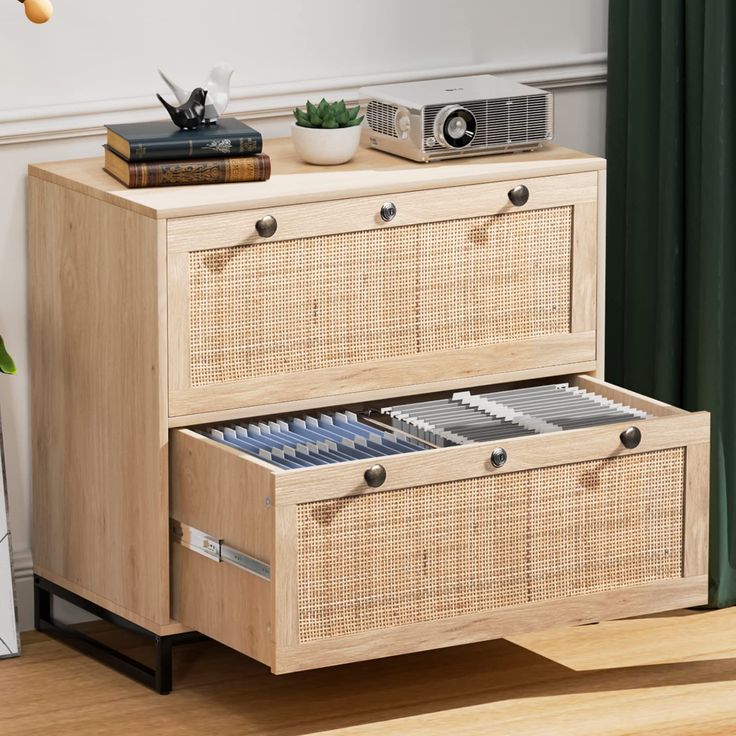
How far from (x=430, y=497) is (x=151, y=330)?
47cm

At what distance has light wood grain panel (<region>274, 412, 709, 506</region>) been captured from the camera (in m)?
2.53

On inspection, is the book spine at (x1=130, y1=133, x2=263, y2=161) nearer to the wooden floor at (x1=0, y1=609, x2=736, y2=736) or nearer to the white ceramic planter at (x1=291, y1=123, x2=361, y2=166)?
the white ceramic planter at (x1=291, y1=123, x2=361, y2=166)

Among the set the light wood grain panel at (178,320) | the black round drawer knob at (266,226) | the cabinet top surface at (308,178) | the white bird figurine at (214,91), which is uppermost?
the white bird figurine at (214,91)

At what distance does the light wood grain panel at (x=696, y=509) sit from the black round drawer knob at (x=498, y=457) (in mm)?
303

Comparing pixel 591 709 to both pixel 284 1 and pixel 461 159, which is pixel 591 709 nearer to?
pixel 461 159

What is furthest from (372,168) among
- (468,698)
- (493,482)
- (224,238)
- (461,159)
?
(468,698)

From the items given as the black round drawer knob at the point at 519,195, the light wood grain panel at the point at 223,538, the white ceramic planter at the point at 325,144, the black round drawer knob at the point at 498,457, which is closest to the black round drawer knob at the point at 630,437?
the black round drawer knob at the point at 498,457

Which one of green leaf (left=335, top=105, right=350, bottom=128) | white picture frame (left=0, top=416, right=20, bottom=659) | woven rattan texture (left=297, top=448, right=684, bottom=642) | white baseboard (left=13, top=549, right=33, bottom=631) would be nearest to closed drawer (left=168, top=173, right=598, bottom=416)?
green leaf (left=335, top=105, right=350, bottom=128)

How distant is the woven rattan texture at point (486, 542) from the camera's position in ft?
8.49

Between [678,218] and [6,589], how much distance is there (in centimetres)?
131

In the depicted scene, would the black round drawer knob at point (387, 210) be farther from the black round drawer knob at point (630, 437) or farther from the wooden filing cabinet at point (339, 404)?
the black round drawer knob at point (630, 437)

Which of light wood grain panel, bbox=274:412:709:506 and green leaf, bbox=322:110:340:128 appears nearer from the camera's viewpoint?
light wood grain panel, bbox=274:412:709:506

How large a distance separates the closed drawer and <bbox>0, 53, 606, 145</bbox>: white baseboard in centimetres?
46

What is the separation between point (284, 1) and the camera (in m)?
3.19
